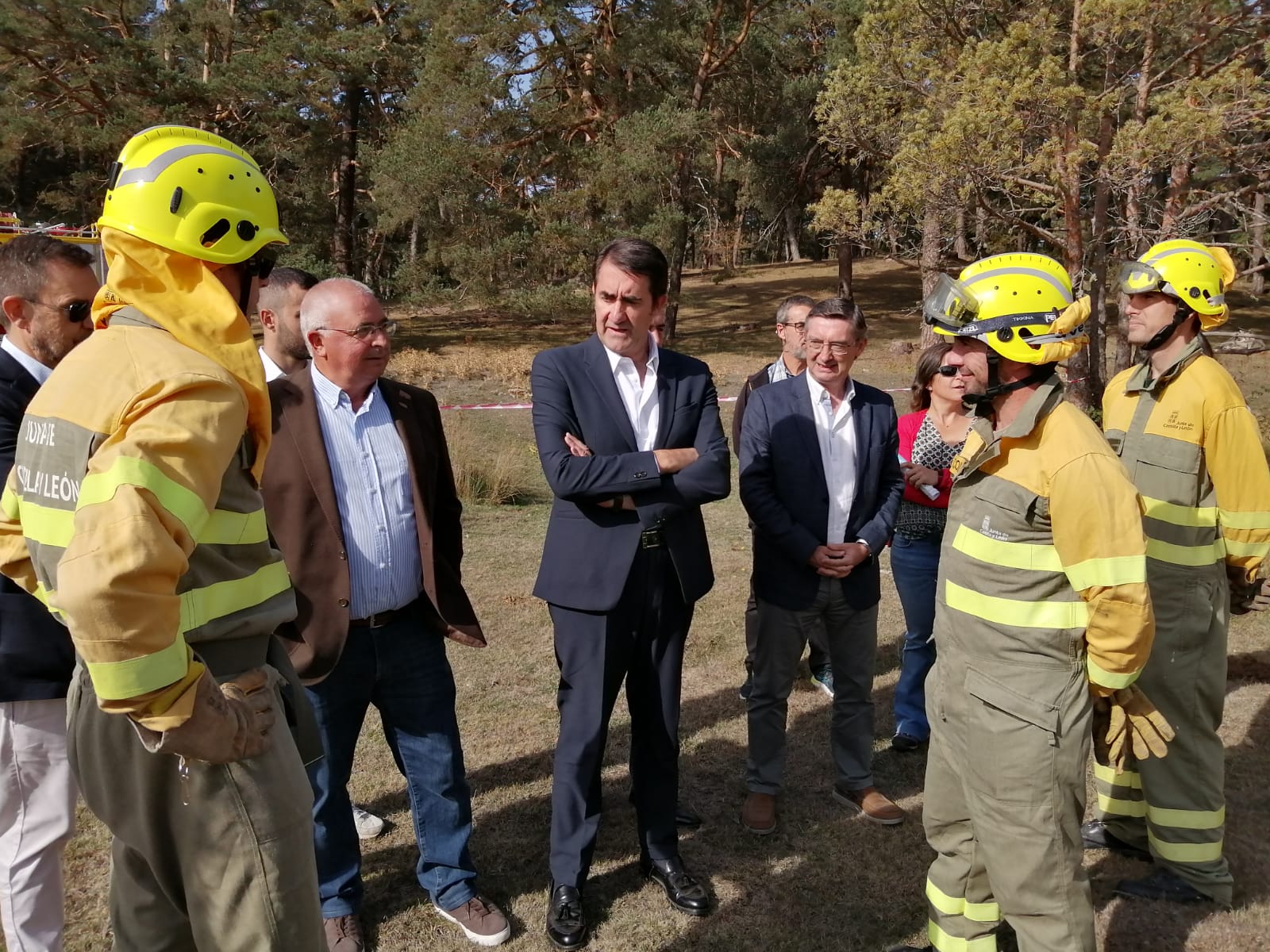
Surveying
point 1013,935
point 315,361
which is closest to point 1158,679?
point 1013,935

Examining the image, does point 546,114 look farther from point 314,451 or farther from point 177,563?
point 177,563

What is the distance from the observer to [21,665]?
102 inches

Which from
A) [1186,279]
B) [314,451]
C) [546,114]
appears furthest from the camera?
[546,114]

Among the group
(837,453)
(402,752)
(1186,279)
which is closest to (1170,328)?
(1186,279)

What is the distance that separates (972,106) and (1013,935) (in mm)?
9862

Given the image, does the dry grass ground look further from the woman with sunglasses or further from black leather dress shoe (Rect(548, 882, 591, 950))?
the woman with sunglasses

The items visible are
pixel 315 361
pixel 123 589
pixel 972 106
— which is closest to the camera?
pixel 123 589

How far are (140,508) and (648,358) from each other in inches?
80.1

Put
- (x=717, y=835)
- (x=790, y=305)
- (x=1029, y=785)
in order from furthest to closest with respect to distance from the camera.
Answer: (x=790, y=305), (x=717, y=835), (x=1029, y=785)

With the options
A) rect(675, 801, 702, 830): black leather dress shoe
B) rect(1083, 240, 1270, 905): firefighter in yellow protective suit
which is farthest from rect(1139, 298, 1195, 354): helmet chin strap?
rect(675, 801, 702, 830): black leather dress shoe

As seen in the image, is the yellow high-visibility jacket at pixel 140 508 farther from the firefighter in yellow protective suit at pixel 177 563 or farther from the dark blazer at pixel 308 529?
the dark blazer at pixel 308 529

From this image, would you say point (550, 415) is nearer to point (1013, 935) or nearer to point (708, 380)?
point (708, 380)

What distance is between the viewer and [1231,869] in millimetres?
3533

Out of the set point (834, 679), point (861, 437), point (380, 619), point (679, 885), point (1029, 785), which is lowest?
point (679, 885)
